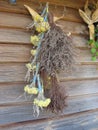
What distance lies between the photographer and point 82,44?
1921 mm

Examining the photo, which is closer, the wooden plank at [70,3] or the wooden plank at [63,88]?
the wooden plank at [63,88]

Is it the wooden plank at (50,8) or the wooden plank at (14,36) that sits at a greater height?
the wooden plank at (50,8)

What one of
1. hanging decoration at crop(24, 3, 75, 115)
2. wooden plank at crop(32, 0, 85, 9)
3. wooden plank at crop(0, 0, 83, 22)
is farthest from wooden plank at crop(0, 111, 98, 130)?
wooden plank at crop(32, 0, 85, 9)

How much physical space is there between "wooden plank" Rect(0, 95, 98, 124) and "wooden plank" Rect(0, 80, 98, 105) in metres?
0.05

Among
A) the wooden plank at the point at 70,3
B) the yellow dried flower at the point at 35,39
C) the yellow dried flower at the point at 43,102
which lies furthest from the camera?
the wooden plank at the point at 70,3

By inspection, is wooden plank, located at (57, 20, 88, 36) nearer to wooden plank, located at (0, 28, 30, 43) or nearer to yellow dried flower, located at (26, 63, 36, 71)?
wooden plank, located at (0, 28, 30, 43)

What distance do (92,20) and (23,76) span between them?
0.81 m

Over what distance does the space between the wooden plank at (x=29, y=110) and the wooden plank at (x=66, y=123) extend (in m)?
0.04

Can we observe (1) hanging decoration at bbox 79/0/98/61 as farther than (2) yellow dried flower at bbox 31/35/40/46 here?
Yes

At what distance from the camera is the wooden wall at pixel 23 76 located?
1.55 metres

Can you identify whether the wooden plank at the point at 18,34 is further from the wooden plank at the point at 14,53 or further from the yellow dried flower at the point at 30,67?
the yellow dried flower at the point at 30,67

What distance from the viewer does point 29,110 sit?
5.43 ft

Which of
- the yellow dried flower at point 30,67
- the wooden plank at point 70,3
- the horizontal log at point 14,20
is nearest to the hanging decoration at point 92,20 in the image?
the wooden plank at point 70,3

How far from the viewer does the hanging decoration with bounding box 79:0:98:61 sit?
1874mm
